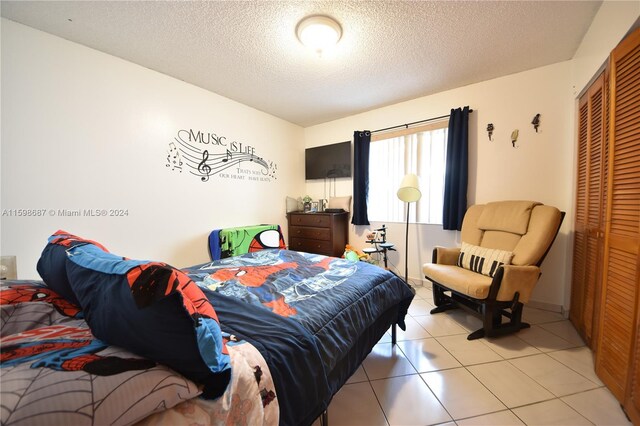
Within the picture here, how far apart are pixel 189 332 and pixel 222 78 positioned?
2841 millimetres

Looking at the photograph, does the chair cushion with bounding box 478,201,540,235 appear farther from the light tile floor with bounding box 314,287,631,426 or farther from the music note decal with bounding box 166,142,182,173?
the music note decal with bounding box 166,142,182,173

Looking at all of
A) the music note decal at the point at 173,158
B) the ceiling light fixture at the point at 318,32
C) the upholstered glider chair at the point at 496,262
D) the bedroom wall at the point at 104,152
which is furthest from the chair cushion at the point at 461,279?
the music note decal at the point at 173,158

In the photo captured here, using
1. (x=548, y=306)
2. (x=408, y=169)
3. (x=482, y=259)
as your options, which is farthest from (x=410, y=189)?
(x=548, y=306)

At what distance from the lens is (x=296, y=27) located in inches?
71.7

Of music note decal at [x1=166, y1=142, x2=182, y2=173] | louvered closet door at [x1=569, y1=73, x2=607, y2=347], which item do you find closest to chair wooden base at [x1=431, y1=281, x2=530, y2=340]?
louvered closet door at [x1=569, y1=73, x2=607, y2=347]

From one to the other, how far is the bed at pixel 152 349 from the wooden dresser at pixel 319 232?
232cm

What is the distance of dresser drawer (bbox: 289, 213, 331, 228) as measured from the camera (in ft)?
11.6

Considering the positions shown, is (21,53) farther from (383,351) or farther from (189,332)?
(383,351)

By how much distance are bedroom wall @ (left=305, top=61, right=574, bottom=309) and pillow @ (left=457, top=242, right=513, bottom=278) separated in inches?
24.2

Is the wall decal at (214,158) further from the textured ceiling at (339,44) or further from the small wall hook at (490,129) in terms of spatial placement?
the small wall hook at (490,129)

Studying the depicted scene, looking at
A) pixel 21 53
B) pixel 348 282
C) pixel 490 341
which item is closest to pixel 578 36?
pixel 490 341

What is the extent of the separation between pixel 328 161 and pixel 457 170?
1.95 metres

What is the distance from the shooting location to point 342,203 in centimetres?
378

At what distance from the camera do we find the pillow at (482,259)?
2.02 m
